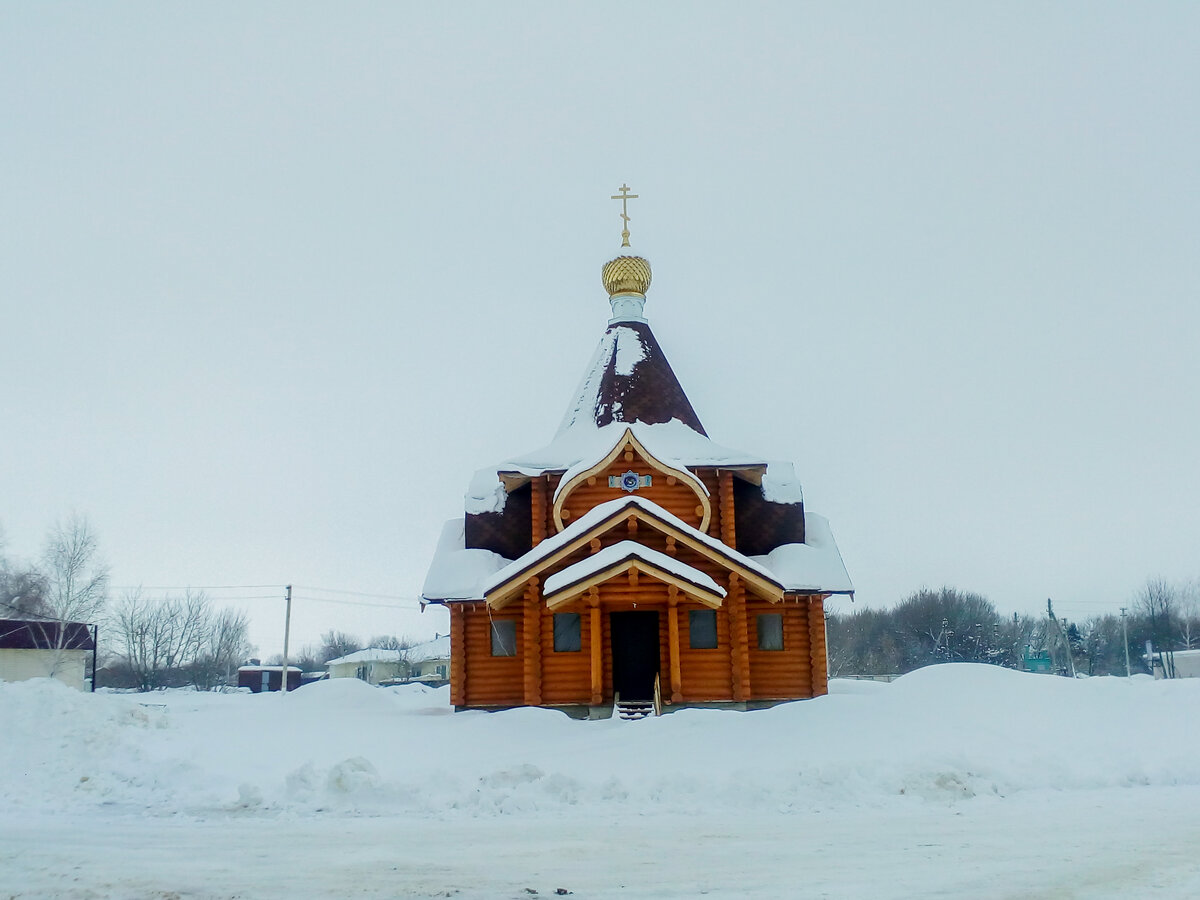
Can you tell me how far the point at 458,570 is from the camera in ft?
55.4

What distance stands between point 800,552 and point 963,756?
7.45 m

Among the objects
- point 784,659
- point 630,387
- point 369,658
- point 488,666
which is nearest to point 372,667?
point 369,658

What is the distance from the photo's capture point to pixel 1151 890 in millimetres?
5762

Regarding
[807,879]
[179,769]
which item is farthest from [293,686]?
[807,879]

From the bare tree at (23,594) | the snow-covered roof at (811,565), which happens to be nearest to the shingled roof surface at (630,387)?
the snow-covered roof at (811,565)

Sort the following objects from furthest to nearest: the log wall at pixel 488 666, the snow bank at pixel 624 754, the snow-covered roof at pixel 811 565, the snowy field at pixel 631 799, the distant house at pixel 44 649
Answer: the distant house at pixel 44 649
the log wall at pixel 488 666
the snow-covered roof at pixel 811 565
the snow bank at pixel 624 754
the snowy field at pixel 631 799

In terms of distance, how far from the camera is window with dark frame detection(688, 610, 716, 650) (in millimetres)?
16172

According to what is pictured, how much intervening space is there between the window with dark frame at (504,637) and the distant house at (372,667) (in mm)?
50974

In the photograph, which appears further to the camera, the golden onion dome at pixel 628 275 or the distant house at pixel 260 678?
the distant house at pixel 260 678

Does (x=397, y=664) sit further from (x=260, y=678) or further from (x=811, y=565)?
(x=811, y=565)

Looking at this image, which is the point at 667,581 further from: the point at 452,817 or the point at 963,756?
the point at 452,817

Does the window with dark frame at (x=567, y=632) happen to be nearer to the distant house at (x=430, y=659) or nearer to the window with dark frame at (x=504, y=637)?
the window with dark frame at (x=504, y=637)

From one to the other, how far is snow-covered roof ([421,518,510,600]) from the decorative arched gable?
1491 millimetres

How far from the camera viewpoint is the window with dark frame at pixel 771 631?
55.6 ft
